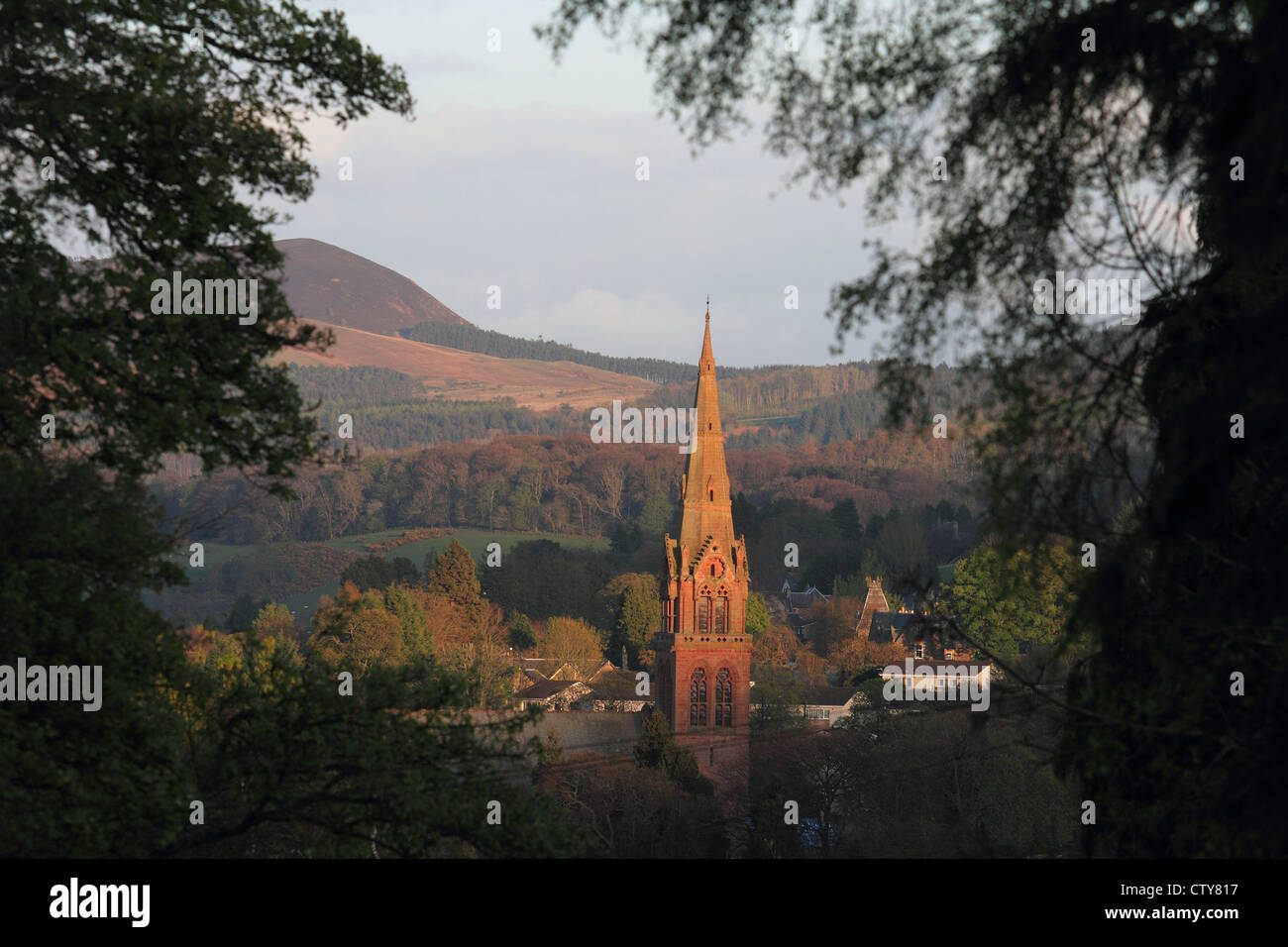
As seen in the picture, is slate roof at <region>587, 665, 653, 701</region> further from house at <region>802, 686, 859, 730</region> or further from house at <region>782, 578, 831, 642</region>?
house at <region>782, 578, 831, 642</region>

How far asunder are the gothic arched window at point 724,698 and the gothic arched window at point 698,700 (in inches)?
26.9

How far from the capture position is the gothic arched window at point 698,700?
79812 millimetres

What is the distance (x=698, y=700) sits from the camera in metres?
80.2

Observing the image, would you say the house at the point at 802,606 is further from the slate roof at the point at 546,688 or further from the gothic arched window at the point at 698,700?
the gothic arched window at the point at 698,700

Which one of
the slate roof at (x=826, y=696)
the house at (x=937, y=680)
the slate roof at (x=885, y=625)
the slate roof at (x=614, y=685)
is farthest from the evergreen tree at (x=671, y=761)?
the slate roof at (x=885, y=625)

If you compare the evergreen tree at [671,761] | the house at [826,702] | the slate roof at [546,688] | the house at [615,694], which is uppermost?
the evergreen tree at [671,761]

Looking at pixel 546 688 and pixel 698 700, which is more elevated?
pixel 698 700

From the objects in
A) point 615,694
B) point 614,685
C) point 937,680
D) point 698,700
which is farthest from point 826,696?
point 937,680

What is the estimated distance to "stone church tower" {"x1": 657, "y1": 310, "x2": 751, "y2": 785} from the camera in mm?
80062

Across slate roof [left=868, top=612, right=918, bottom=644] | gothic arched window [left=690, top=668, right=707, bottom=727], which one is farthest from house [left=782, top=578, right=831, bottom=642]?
gothic arched window [left=690, top=668, right=707, bottom=727]

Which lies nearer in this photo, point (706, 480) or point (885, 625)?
point (706, 480)

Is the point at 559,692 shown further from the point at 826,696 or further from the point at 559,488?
the point at 559,488

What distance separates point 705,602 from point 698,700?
17.6ft

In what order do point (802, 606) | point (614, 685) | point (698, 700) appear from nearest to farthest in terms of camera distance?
1. point (698, 700)
2. point (614, 685)
3. point (802, 606)
